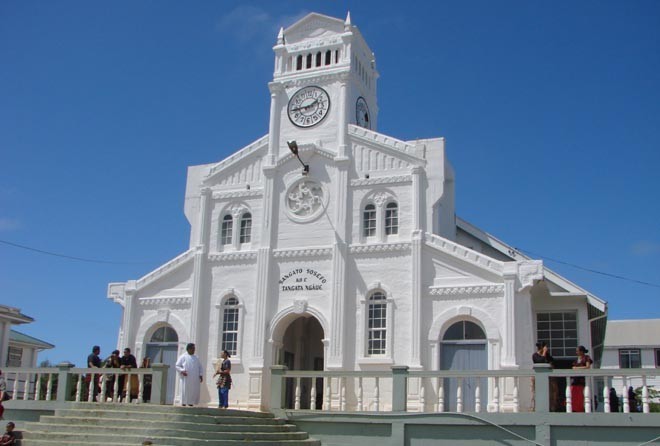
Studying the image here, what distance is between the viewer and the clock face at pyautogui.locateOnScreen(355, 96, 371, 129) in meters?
27.3

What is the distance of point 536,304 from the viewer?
82.2 ft

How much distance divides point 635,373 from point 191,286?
15.5 metres

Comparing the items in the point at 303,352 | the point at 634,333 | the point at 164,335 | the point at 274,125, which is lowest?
the point at 303,352

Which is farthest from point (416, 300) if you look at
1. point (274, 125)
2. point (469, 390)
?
point (274, 125)

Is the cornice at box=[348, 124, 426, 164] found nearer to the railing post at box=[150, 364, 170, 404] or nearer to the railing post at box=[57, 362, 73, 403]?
the railing post at box=[150, 364, 170, 404]

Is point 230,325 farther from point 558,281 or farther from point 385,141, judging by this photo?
point 558,281

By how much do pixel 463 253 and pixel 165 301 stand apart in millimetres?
10544

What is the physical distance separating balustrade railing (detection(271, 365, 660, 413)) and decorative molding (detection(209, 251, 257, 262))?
4.36 m

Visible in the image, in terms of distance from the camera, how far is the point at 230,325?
25734 mm

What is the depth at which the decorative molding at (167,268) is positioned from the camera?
26812 mm

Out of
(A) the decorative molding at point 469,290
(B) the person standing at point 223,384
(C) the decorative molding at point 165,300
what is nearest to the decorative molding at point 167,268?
(C) the decorative molding at point 165,300

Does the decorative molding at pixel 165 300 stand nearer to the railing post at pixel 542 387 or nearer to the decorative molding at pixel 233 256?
the decorative molding at pixel 233 256

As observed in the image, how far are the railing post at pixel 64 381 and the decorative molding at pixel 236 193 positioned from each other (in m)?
8.56

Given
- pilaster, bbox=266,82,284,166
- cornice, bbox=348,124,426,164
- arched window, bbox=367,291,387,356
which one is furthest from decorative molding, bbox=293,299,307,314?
cornice, bbox=348,124,426,164
